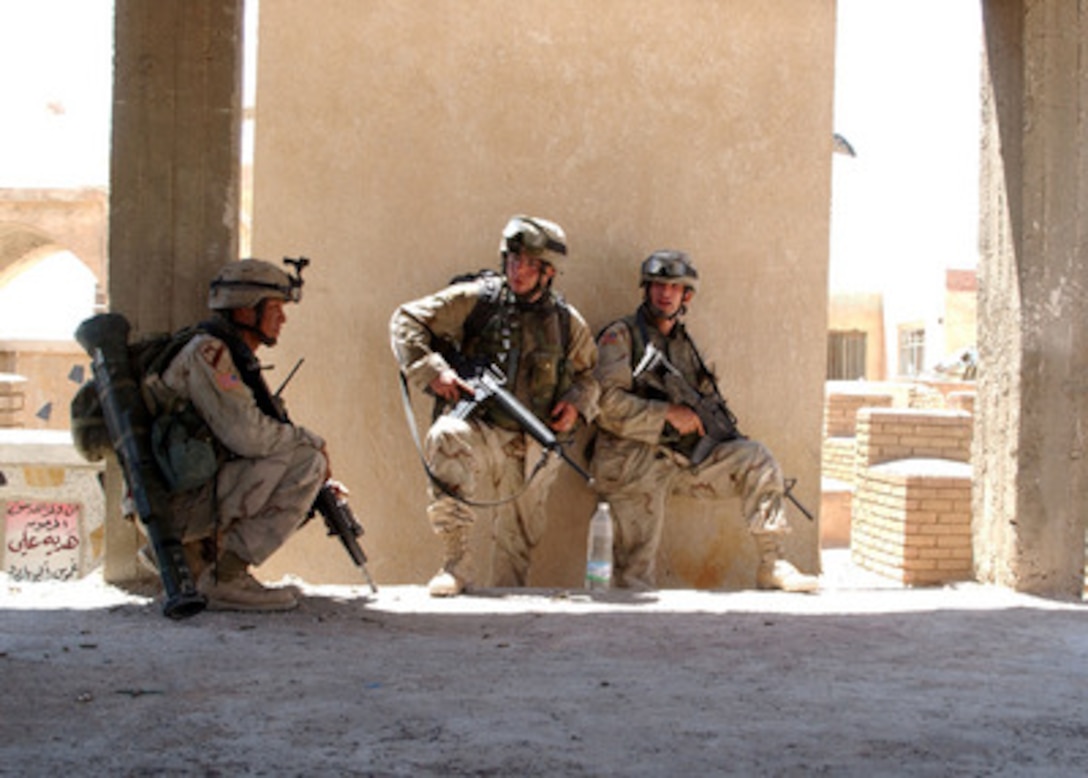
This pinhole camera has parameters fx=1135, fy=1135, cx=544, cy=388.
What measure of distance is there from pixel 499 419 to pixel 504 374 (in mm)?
206

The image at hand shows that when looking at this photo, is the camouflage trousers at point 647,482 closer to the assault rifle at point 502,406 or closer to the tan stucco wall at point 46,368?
the assault rifle at point 502,406

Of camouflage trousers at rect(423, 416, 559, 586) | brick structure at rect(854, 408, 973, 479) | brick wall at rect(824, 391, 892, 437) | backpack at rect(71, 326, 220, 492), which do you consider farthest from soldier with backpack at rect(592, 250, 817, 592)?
brick wall at rect(824, 391, 892, 437)

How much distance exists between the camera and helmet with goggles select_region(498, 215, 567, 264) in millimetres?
5078

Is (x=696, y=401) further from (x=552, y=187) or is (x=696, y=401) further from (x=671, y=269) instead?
(x=552, y=187)

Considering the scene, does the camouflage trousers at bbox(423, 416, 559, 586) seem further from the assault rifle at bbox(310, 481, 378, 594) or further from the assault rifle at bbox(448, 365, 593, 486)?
the assault rifle at bbox(310, 481, 378, 594)

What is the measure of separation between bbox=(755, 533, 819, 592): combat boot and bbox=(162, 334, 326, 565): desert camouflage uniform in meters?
2.27

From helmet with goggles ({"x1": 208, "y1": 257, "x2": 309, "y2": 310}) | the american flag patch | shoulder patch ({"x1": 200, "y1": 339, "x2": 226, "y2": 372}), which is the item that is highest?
helmet with goggles ({"x1": 208, "y1": 257, "x2": 309, "y2": 310})

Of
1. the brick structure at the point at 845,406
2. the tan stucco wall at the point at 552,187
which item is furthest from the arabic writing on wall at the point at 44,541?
the brick structure at the point at 845,406

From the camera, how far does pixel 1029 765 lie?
255 centimetres

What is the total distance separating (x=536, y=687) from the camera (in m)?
3.21

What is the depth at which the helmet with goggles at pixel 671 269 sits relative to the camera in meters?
5.60

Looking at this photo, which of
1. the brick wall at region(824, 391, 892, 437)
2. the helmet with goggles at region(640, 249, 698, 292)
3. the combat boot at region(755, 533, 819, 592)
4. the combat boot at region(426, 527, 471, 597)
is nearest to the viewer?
the combat boot at region(426, 527, 471, 597)

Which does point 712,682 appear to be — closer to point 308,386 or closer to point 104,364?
point 104,364

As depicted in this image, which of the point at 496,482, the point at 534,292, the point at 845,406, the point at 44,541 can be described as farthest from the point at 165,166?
the point at 845,406
